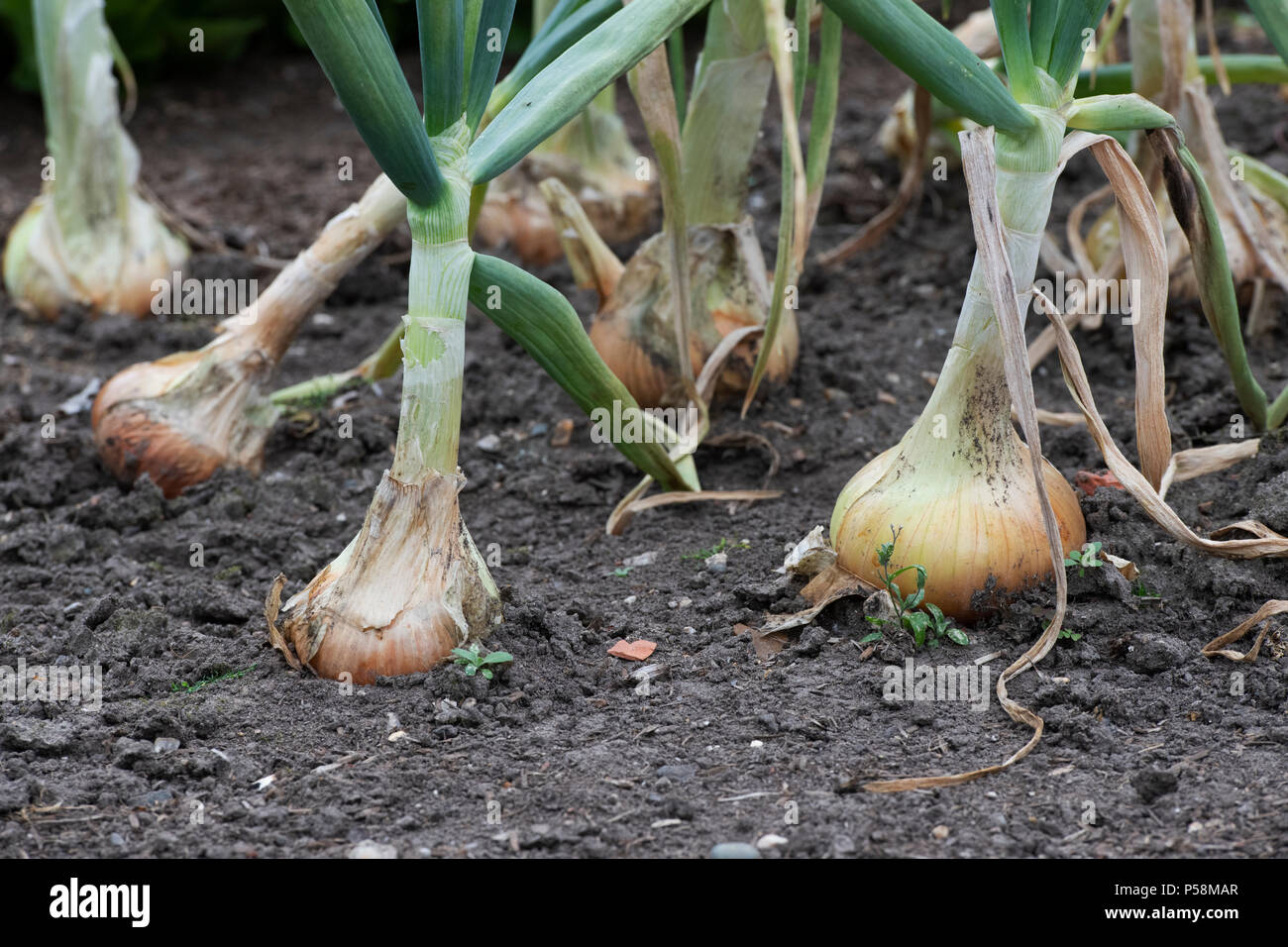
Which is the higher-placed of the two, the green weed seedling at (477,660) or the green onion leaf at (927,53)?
the green onion leaf at (927,53)

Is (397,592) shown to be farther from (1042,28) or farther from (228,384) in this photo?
(1042,28)

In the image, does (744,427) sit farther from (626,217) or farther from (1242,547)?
(626,217)

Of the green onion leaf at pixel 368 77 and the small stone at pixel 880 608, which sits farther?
the small stone at pixel 880 608

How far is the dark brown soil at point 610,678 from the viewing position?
1209 millimetres

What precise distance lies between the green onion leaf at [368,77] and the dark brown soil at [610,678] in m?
0.58

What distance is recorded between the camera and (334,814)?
1230 mm

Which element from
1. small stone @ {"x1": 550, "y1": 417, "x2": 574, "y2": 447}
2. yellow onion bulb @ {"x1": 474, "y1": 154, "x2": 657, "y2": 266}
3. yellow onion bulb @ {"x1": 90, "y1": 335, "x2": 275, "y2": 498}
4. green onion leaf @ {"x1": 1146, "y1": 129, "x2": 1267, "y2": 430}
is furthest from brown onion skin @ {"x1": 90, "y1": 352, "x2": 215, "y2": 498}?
green onion leaf @ {"x1": 1146, "y1": 129, "x2": 1267, "y2": 430}

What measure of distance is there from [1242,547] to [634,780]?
31.6 inches

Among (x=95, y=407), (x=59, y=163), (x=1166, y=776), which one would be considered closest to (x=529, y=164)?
(x=59, y=163)

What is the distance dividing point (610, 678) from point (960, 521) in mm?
463

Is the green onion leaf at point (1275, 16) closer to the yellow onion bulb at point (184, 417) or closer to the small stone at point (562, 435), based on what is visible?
the small stone at point (562, 435)

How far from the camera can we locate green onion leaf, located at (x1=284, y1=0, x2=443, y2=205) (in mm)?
1198

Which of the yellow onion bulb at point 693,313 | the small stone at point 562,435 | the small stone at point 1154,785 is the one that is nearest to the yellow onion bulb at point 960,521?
the small stone at point 1154,785
